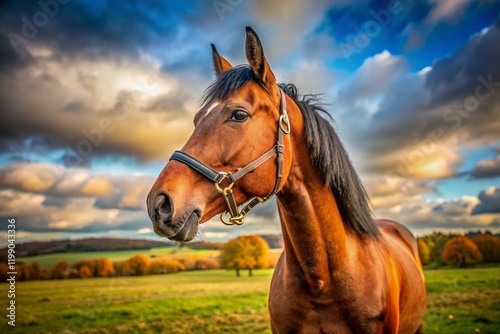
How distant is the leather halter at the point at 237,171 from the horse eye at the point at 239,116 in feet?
1.09

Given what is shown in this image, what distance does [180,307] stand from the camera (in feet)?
61.4

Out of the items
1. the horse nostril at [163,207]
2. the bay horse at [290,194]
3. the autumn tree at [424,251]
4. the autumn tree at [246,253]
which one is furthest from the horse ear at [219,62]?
the autumn tree at [246,253]

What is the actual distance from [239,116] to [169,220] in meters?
0.98

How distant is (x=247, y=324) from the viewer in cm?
1385

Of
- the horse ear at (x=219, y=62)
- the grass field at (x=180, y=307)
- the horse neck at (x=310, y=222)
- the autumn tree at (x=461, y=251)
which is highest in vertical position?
the horse ear at (x=219, y=62)

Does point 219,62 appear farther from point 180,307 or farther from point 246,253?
point 246,253

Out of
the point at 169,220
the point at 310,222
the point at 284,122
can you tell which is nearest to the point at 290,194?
the point at 310,222

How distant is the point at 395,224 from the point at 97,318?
1588cm

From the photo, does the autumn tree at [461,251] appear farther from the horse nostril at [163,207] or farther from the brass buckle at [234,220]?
the horse nostril at [163,207]

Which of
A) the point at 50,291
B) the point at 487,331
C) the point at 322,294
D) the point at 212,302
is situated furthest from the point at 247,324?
the point at 50,291

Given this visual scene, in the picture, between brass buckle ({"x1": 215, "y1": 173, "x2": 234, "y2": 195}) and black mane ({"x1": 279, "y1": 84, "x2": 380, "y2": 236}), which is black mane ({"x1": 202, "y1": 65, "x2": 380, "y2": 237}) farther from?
brass buckle ({"x1": 215, "y1": 173, "x2": 234, "y2": 195})

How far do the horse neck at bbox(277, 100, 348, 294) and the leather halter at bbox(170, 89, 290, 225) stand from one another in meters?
0.28

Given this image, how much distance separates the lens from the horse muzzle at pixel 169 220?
1.99 m

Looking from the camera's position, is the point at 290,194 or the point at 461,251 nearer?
the point at 290,194
